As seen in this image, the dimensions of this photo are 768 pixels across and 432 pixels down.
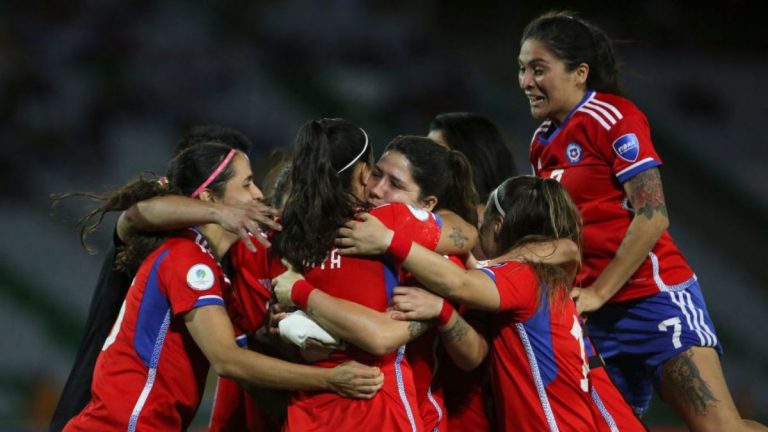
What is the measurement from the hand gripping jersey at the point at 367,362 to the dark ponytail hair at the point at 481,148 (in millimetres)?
1256

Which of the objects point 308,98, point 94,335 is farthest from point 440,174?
point 308,98

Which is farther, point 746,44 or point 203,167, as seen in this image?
point 746,44

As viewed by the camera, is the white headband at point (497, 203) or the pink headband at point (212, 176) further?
the pink headband at point (212, 176)

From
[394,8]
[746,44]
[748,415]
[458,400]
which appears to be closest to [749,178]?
[746,44]

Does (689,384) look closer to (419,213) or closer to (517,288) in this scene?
(517,288)

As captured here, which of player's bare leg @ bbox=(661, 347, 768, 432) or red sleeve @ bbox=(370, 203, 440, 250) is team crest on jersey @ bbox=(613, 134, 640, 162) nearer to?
player's bare leg @ bbox=(661, 347, 768, 432)

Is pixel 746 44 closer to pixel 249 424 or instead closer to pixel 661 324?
pixel 661 324

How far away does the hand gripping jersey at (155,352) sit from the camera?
3289mm

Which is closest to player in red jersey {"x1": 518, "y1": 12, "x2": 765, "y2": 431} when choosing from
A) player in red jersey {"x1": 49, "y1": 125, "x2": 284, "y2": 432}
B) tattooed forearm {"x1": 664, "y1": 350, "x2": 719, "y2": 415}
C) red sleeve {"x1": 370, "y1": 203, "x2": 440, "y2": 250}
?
tattooed forearm {"x1": 664, "y1": 350, "x2": 719, "y2": 415}

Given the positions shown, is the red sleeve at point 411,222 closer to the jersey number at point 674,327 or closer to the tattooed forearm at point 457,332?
the tattooed forearm at point 457,332

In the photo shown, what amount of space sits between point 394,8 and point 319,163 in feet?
25.2

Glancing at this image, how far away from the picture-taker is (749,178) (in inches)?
407

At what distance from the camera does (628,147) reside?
12.5 ft

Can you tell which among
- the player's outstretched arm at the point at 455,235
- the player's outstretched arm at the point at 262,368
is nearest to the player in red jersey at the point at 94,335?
the player's outstretched arm at the point at 262,368
